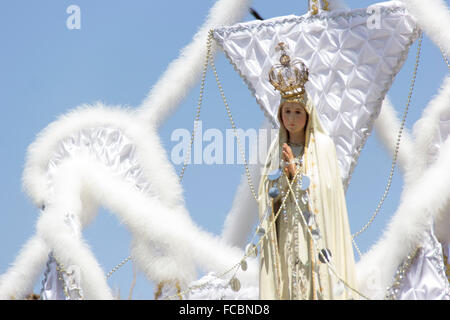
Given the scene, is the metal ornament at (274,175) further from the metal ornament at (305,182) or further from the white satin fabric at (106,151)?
the white satin fabric at (106,151)

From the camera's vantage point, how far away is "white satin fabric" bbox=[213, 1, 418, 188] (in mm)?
7594

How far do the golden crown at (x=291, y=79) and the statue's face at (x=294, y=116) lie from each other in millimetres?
49

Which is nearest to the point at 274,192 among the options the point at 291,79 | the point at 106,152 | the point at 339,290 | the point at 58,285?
the point at 339,290

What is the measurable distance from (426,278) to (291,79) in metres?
1.66

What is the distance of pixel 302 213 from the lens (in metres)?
5.27

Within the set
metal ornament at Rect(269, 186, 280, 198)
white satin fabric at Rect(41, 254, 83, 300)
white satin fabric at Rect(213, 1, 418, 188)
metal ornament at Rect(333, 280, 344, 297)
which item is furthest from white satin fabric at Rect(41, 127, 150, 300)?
metal ornament at Rect(333, 280, 344, 297)

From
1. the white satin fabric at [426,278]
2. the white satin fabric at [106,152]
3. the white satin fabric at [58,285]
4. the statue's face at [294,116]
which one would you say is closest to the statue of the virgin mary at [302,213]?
the statue's face at [294,116]

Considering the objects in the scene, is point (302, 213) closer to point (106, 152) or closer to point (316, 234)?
point (316, 234)

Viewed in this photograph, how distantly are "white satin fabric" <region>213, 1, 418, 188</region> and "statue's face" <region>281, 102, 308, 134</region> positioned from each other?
228 cm

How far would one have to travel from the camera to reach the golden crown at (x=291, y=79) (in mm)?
5469

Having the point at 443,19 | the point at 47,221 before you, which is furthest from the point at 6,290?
the point at 443,19

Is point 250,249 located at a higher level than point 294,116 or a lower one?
lower

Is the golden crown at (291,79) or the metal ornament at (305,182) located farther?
the golden crown at (291,79)
